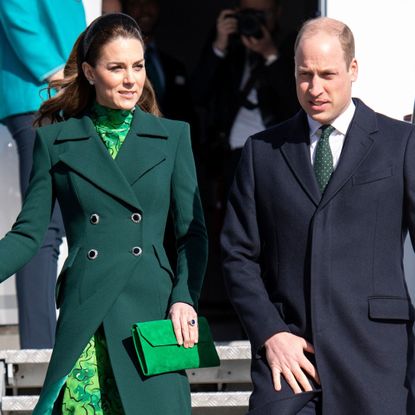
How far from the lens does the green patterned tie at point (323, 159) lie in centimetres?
389

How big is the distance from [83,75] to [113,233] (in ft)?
1.75

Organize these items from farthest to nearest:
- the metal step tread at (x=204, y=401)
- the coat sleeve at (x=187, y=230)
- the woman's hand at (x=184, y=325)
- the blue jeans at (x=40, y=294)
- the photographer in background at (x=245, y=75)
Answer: the photographer in background at (x=245, y=75) < the blue jeans at (x=40, y=294) < the metal step tread at (x=204, y=401) < the coat sleeve at (x=187, y=230) < the woman's hand at (x=184, y=325)

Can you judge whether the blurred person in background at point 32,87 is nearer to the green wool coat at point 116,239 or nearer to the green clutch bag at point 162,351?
the green wool coat at point 116,239

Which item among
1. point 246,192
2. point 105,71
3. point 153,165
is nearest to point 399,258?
point 246,192

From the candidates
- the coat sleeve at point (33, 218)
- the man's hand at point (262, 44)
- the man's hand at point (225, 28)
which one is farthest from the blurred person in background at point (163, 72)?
the coat sleeve at point (33, 218)

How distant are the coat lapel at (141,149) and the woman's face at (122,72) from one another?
9cm

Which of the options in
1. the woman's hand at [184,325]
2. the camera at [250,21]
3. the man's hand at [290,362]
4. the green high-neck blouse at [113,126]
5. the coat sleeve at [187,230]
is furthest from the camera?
the camera at [250,21]

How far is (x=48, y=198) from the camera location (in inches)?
159

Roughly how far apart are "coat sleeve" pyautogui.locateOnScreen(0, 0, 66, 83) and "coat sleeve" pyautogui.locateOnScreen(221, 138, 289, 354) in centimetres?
190

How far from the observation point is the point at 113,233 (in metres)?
3.99

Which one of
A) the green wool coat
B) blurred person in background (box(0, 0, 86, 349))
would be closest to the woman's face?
the green wool coat

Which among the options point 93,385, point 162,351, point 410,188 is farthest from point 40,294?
point 410,188

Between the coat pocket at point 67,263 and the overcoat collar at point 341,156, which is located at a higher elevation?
the overcoat collar at point 341,156

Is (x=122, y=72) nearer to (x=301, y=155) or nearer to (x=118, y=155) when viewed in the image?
(x=118, y=155)
